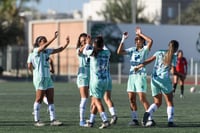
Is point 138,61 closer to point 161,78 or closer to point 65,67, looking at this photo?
point 161,78

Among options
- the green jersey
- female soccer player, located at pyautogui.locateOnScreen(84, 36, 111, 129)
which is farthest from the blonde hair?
the green jersey

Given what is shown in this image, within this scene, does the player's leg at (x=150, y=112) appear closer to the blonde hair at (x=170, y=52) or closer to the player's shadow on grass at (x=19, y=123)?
the blonde hair at (x=170, y=52)

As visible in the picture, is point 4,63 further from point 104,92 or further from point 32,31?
point 104,92

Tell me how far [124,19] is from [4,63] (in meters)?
26.7

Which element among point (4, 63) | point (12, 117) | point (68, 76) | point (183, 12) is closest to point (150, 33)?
point (68, 76)

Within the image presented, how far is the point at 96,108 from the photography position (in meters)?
17.3

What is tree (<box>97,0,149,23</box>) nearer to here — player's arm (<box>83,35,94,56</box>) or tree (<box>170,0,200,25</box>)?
tree (<box>170,0,200,25</box>)

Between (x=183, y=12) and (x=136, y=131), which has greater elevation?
(x=183, y=12)

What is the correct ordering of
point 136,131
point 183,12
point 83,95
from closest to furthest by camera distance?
1. point 136,131
2. point 83,95
3. point 183,12

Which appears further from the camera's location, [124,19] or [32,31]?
[124,19]

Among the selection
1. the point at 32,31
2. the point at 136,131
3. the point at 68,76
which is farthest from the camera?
the point at 32,31

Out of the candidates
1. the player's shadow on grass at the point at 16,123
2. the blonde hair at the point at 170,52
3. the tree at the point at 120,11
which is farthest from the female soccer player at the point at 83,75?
the tree at the point at 120,11

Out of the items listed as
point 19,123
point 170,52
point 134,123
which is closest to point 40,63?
point 19,123

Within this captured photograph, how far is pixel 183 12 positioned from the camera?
311 ft
